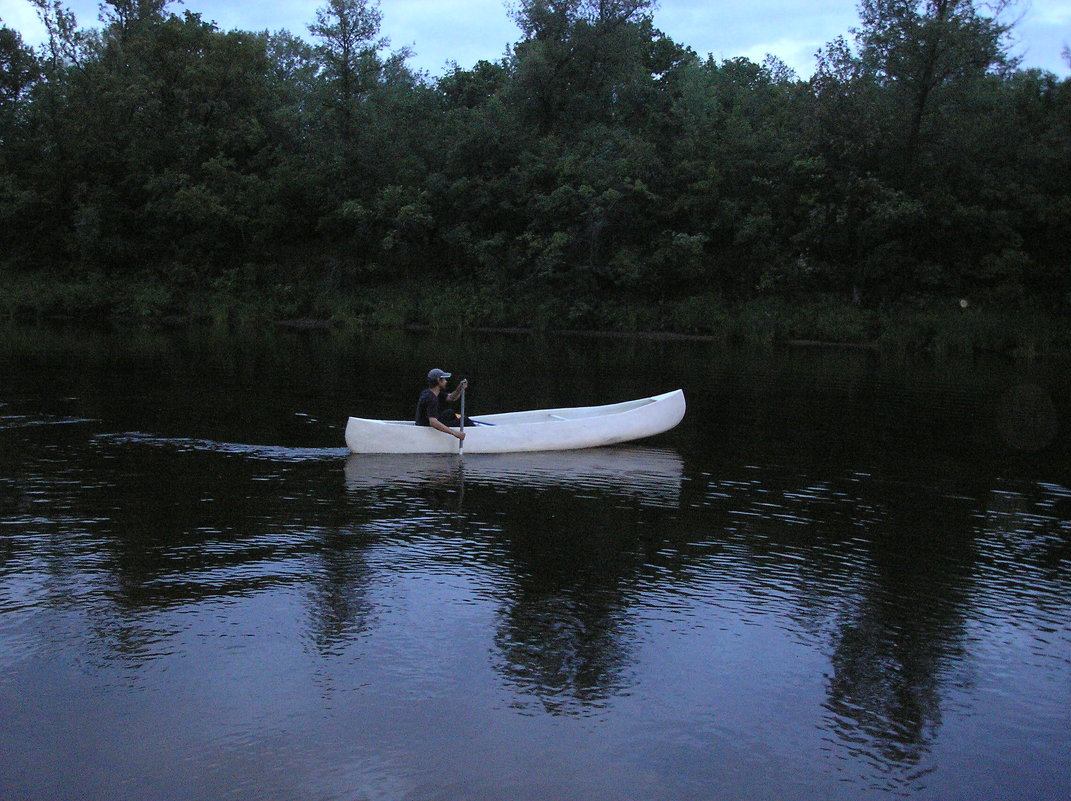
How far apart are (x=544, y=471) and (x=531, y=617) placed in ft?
19.5

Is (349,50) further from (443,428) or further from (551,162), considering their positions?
(443,428)

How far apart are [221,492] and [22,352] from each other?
19.9 meters

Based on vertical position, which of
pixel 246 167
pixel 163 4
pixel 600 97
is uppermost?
pixel 163 4

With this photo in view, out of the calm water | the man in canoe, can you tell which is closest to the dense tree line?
the calm water

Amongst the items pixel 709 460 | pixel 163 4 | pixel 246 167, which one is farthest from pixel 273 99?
pixel 709 460

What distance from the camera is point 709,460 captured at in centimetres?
1512

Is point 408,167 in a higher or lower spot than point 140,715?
higher

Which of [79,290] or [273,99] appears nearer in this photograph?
[79,290]

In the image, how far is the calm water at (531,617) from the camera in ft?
19.9

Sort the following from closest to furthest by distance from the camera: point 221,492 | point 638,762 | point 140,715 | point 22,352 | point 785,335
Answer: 1. point 638,762
2. point 140,715
3. point 221,492
4. point 22,352
5. point 785,335

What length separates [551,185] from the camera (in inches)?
1769

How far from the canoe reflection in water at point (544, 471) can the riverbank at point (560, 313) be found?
895 inches

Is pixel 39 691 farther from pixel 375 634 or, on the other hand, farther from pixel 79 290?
pixel 79 290

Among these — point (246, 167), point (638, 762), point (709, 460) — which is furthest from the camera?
point (246, 167)
